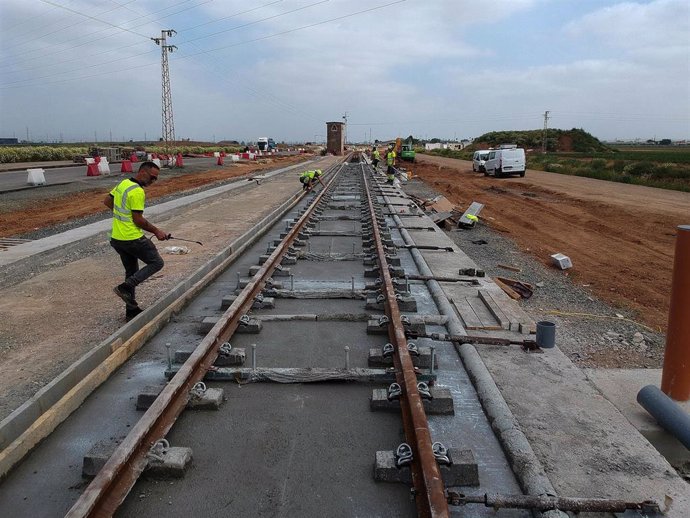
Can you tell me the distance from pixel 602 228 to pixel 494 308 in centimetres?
1182

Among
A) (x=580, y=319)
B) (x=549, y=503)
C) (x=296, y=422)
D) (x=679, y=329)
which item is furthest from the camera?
(x=580, y=319)

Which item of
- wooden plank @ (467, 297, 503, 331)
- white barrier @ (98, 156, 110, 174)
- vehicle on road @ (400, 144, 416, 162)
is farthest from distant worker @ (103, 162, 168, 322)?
vehicle on road @ (400, 144, 416, 162)

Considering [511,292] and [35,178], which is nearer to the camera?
[511,292]

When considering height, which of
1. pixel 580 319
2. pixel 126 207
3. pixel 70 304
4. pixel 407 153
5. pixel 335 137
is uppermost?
pixel 335 137

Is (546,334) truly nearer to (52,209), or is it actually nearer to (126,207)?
(126,207)

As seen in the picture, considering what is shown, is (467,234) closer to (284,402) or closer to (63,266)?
(63,266)

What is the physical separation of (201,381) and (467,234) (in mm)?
10546

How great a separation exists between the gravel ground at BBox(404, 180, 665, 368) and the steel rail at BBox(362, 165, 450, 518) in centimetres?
234

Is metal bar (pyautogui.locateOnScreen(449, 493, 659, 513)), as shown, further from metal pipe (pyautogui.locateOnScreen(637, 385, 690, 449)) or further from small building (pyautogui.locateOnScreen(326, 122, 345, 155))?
small building (pyautogui.locateOnScreen(326, 122, 345, 155))

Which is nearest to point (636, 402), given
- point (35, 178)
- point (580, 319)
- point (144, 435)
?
point (580, 319)

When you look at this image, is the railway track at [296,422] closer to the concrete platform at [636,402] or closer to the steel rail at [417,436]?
the steel rail at [417,436]

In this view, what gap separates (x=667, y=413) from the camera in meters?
3.75

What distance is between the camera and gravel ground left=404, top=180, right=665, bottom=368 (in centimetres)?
575

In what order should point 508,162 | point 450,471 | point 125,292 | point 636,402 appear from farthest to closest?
point 508,162, point 125,292, point 636,402, point 450,471
